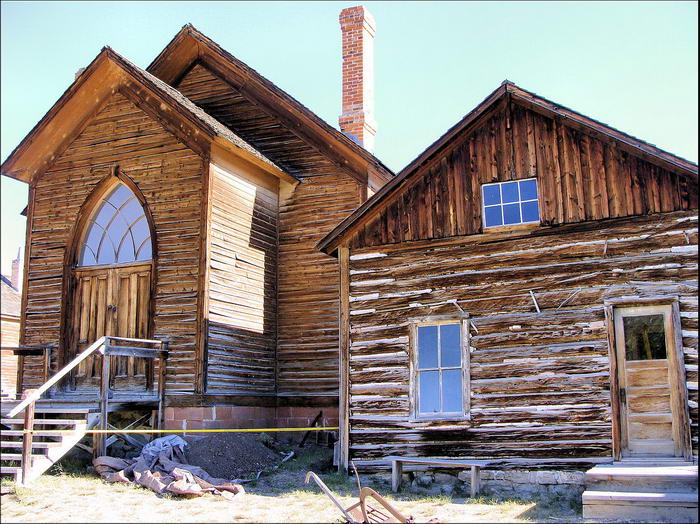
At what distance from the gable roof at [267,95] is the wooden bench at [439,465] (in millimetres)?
6724

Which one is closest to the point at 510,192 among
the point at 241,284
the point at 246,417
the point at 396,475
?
the point at 396,475

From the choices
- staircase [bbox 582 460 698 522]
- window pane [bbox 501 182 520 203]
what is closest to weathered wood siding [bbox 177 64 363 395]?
window pane [bbox 501 182 520 203]

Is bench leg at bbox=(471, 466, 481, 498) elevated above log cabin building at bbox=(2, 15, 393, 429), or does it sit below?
below

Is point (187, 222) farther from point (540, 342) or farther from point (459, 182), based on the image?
point (540, 342)

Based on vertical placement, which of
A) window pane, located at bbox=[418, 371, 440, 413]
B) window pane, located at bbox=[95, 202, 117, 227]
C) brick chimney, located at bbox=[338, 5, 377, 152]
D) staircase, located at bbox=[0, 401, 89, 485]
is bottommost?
staircase, located at bbox=[0, 401, 89, 485]

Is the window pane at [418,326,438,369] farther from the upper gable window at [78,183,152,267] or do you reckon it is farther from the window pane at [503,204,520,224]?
the upper gable window at [78,183,152,267]

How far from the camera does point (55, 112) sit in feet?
52.4

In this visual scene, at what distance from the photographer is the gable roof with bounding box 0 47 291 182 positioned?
15.0 metres

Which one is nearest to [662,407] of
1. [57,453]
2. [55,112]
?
[57,453]

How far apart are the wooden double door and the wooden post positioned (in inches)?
156

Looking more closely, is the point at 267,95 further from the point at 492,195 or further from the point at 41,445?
the point at 41,445

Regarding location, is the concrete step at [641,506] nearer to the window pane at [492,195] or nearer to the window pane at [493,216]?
the window pane at [493,216]

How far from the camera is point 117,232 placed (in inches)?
626

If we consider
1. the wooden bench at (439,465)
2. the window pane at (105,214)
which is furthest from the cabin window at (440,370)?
the window pane at (105,214)
